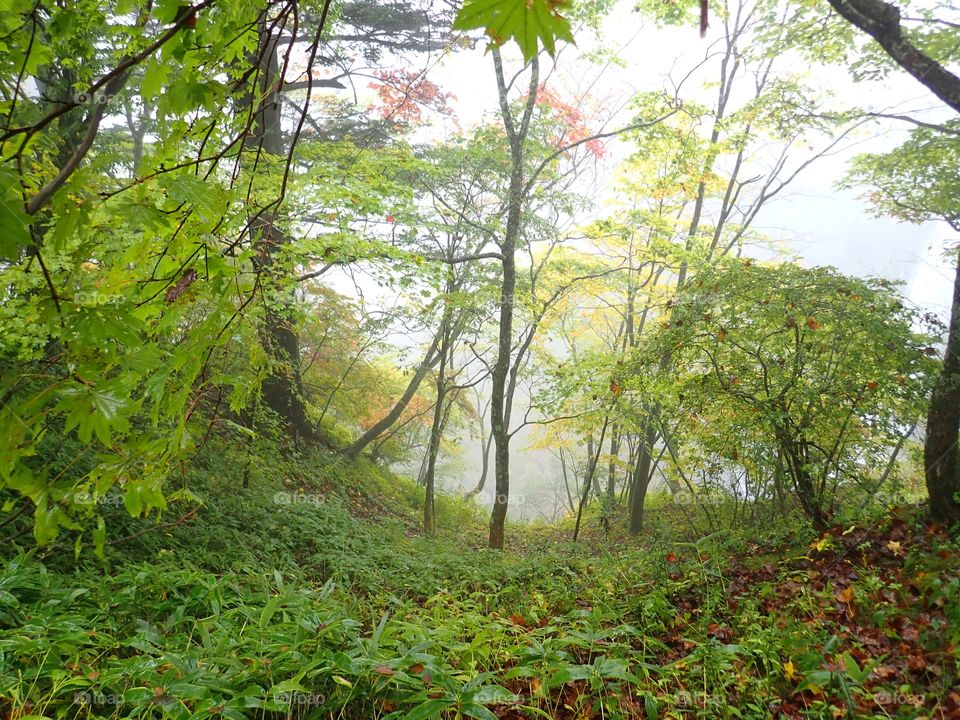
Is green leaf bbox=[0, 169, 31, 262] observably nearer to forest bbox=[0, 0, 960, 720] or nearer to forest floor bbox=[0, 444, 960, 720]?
forest bbox=[0, 0, 960, 720]

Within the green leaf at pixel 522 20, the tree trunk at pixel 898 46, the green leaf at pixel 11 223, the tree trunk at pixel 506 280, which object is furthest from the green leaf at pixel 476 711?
the tree trunk at pixel 506 280

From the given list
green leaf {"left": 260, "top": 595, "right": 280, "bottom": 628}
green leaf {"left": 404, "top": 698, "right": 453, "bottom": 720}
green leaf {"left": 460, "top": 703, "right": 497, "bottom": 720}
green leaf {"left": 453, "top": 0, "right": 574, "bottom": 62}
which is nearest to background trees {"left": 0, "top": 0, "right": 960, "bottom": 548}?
green leaf {"left": 453, "top": 0, "right": 574, "bottom": 62}

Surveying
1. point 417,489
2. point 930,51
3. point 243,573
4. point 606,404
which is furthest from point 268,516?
point 930,51

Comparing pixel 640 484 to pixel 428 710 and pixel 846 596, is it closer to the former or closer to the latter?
pixel 846 596

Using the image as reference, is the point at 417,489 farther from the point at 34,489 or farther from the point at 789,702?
the point at 34,489

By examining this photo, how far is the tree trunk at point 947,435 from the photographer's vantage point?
3.67m

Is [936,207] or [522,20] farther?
[936,207]

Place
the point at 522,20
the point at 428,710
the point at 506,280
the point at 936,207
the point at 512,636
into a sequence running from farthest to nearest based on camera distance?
the point at 506,280
the point at 936,207
the point at 512,636
the point at 428,710
the point at 522,20

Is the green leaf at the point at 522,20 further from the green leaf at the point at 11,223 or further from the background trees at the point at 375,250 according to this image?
the green leaf at the point at 11,223

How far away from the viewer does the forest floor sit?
207 centimetres

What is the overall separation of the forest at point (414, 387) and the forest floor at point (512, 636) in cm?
2

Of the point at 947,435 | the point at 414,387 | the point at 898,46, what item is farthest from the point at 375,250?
the point at 414,387

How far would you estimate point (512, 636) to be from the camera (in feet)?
9.84

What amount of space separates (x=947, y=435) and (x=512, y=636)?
11.2 feet
